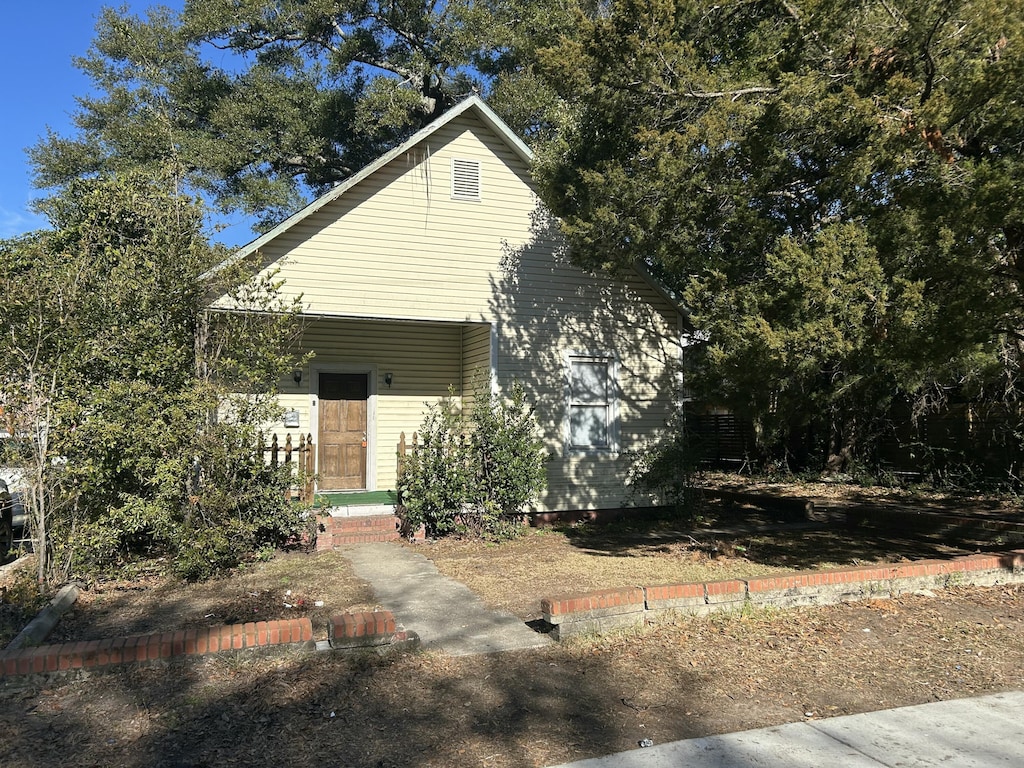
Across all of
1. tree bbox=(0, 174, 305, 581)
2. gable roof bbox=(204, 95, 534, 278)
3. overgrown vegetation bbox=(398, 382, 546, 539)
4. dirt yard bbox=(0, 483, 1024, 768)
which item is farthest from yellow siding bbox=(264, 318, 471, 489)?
dirt yard bbox=(0, 483, 1024, 768)

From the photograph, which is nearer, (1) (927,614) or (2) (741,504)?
(1) (927,614)

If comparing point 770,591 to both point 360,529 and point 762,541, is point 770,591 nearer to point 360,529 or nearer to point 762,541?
point 762,541

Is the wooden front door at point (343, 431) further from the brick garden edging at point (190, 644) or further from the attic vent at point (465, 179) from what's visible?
the brick garden edging at point (190, 644)

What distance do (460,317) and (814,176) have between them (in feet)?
17.6

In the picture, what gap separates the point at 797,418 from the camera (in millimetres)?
12867

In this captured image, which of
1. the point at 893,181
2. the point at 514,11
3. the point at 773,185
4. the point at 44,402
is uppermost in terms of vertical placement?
the point at 514,11

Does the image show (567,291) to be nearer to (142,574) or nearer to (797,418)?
(797,418)

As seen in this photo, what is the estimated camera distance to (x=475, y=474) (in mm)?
10266

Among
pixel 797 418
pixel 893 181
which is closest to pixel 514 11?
pixel 797 418

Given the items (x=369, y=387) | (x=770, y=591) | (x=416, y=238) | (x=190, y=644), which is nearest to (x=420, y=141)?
(x=416, y=238)

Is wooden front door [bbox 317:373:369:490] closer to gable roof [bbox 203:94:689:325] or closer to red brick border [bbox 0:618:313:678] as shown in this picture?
gable roof [bbox 203:94:689:325]

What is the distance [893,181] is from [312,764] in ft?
23.4

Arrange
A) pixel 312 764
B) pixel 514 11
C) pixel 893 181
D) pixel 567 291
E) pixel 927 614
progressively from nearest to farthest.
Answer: pixel 312 764, pixel 927 614, pixel 893 181, pixel 567 291, pixel 514 11

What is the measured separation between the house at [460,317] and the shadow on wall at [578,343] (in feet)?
0.08
